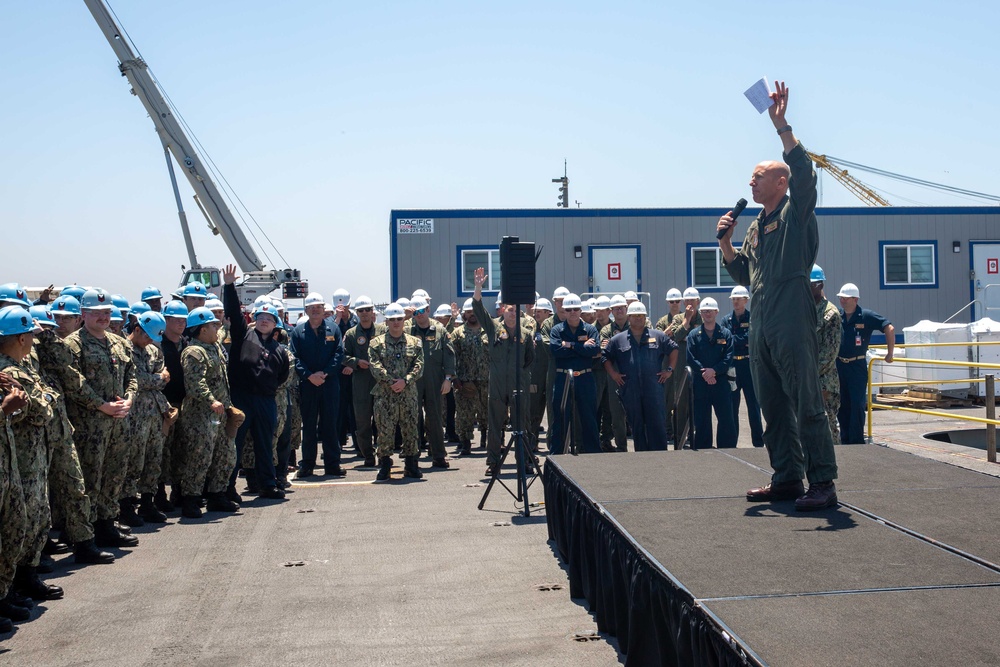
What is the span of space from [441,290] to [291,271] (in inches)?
280

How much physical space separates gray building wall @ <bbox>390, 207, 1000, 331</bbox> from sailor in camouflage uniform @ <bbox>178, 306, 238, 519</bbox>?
12.9 m

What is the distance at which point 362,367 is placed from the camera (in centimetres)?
1141

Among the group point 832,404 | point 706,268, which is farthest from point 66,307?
point 706,268

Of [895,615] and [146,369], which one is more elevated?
[146,369]

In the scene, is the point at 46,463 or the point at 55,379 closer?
the point at 46,463

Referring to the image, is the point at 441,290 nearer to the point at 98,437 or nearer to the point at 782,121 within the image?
the point at 98,437

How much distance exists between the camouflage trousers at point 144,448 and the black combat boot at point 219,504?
2.24ft

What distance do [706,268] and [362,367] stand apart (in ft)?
43.4

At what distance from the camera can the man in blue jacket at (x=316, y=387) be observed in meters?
11.2

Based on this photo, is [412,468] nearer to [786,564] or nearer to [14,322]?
[14,322]

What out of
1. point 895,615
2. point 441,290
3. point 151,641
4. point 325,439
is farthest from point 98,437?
point 441,290

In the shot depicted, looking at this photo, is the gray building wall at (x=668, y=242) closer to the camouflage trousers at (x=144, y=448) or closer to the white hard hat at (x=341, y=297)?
the white hard hat at (x=341, y=297)

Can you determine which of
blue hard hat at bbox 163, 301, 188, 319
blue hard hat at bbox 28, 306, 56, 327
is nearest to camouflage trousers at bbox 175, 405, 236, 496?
blue hard hat at bbox 163, 301, 188, 319

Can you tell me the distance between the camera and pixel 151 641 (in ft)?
17.4
